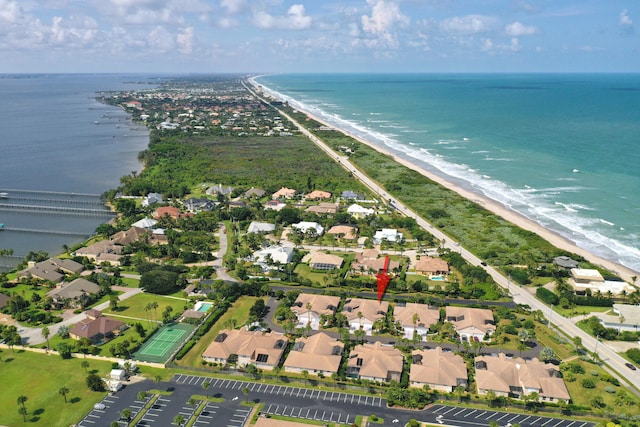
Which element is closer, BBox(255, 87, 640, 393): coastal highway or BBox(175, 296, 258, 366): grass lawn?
BBox(255, 87, 640, 393): coastal highway

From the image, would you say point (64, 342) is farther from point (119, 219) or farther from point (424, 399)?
point (119, 219)

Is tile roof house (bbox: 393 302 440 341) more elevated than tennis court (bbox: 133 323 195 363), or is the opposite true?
tile roof house (bbox: 393 302 440 341)

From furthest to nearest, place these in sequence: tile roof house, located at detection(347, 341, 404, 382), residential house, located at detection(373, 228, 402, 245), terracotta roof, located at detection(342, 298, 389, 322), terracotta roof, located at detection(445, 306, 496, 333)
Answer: residential house, located at detection(373, 228, 402, 245)
terracotta roof, located at detection(342, 298, 389, 322)
terracotta roof, located at detection(445, 306, 496, 333)
tile roof house, located at detection(347, 341, 404, 382)

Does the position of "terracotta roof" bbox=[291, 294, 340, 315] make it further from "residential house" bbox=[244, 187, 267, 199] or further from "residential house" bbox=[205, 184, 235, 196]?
"residential house" bbox=[205, 184, 235, 196]

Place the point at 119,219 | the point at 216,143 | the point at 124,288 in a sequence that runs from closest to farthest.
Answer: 1. the point at 124,288
2. the point at 119,219
3. the point at 216,143

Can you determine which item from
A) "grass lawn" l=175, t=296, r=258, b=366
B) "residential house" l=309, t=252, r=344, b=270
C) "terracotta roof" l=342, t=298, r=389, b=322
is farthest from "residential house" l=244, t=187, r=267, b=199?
"terracotta roof" l=342, t=298, r=389, b=322

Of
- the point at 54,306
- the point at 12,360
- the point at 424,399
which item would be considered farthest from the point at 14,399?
the point at 424,399

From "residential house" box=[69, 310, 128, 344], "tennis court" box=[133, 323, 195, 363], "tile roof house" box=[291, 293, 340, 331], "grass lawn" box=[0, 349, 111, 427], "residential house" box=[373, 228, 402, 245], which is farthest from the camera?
"residential house" box=[373, 228, 402, 245]

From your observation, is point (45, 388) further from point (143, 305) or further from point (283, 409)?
point (283, 409)
